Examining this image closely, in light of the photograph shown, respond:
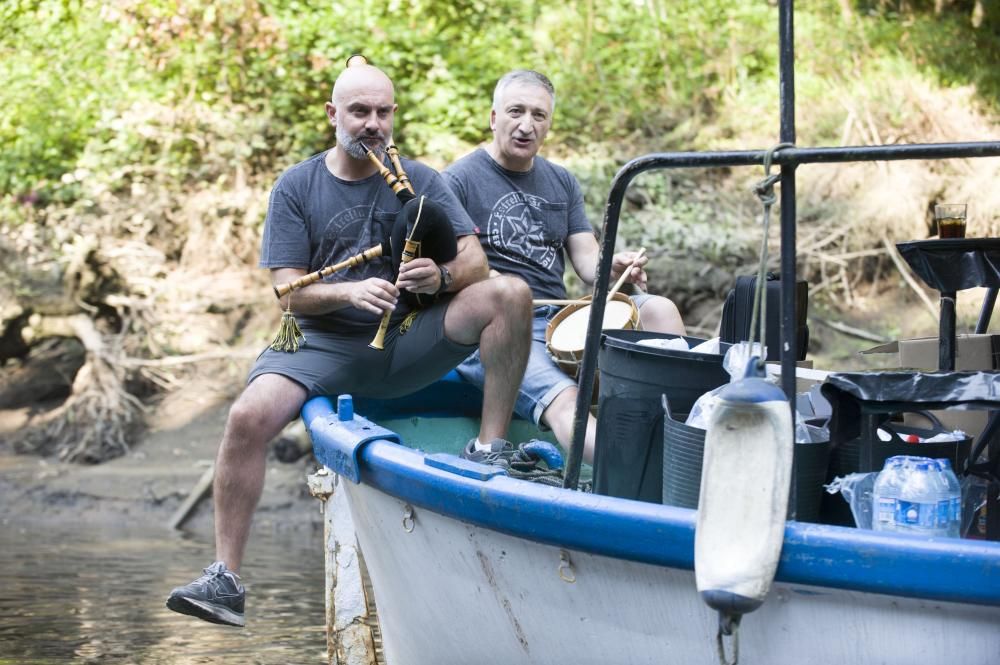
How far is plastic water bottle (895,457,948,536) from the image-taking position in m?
2.46

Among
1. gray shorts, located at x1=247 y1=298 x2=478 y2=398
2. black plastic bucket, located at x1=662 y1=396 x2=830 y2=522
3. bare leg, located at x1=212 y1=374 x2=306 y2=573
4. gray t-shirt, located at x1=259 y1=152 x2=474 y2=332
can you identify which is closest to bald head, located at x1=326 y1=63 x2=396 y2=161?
gray t-shirt, located at x1=259 y1=152 x2=474 y2=332

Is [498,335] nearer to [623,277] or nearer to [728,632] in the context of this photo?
[623,277]

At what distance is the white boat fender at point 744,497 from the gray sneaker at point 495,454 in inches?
49.1

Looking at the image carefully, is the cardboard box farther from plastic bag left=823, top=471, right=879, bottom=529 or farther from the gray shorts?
the gray shorts

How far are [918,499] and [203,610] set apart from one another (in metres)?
2.15

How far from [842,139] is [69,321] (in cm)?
586

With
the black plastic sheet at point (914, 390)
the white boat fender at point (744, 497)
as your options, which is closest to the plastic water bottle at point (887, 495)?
the black plastic sheet at point (914, 390)

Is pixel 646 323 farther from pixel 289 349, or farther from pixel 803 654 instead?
pixel 803 654

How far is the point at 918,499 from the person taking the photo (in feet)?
8.07

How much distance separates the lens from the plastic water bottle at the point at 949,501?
247 centimetres

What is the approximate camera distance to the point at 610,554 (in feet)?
8.62

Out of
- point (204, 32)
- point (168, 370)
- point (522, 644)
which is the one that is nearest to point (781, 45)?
point (522, 644)

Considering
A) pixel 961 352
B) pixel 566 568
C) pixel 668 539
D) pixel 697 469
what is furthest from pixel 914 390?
pixel 961 352

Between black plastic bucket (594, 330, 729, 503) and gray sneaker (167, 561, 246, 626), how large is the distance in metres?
1.36
